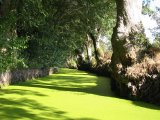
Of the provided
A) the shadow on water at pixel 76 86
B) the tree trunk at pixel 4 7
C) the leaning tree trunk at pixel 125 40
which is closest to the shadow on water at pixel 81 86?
the shadow on water at pixel 76 86

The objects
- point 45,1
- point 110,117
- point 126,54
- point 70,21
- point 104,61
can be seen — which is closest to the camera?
point 110,117

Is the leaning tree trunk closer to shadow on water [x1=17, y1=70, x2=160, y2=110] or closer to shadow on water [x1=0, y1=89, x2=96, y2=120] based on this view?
shadow on water [x1=17, y1=70, x2=160, y2=110]

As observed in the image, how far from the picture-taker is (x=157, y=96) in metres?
12.5

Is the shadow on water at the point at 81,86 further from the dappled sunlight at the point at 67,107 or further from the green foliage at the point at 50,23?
the green foliage at the point at 50,23

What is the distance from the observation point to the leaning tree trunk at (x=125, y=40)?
45.4ft

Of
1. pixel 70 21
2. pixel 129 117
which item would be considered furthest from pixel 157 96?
pixel 70 21

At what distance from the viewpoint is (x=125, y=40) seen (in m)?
14.1

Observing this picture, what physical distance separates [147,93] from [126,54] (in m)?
1.79

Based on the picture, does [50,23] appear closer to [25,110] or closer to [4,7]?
[4,7]

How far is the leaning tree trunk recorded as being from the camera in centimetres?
1385

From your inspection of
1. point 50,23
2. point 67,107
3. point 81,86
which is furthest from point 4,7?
point 50,23

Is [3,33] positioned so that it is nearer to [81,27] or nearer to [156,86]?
[156,86]

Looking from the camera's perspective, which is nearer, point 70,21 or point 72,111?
point 72,111

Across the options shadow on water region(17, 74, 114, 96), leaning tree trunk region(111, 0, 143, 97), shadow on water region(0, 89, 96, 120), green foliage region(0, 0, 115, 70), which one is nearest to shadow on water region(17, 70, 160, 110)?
shadow on water region(17, 74, 114, 96)
